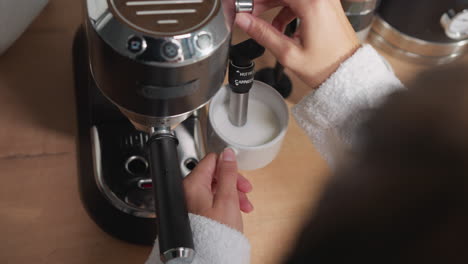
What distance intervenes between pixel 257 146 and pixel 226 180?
84 millimetres

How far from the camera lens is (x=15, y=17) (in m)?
0.48

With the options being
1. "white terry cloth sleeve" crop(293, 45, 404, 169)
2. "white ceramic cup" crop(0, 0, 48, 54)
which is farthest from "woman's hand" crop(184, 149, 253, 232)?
"white ceramic cup" crop(0, 0, 48, 54)

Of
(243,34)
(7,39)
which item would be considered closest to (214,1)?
(243,34)

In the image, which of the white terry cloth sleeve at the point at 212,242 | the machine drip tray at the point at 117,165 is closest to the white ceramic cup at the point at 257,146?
the machine drip tray at the point at 117,165

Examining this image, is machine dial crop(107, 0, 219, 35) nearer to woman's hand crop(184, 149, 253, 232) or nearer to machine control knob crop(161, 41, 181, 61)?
machine control knob crop(161, 41, 181, 61)

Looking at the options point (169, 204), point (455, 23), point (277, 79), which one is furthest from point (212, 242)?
point (455, 23)

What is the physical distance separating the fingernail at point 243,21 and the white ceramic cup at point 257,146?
0.34ft

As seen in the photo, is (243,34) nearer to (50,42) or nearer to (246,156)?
(246,156)

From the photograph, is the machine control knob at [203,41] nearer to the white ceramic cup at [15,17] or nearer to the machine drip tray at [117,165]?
the machine drip tray at [117,165]

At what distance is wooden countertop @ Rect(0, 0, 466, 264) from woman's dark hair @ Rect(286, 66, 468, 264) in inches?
8.2

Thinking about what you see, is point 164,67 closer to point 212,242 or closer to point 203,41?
point 203,41

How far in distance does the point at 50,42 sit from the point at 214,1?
0.33 metres

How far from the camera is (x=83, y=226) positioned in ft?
1.43

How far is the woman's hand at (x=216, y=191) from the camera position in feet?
1.15
